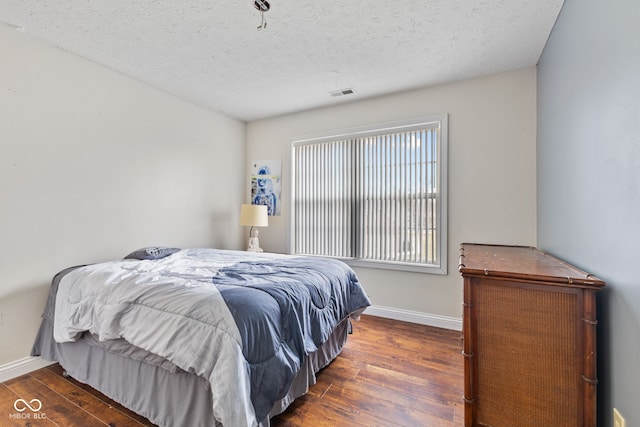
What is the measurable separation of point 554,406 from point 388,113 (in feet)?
9.25

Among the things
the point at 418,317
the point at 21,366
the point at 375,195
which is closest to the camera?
the point at 21,366

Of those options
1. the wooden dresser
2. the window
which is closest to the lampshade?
the window

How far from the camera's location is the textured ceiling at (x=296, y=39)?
6.07ft

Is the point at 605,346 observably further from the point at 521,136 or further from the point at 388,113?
the point at 388,113

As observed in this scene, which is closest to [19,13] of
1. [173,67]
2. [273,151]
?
[173,67]

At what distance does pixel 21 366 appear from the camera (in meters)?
2.04

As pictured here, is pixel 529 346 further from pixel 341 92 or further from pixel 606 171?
pixel 341 92

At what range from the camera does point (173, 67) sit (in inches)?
102

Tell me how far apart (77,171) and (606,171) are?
11.4ft

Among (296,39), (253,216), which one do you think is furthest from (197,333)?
(253,216)

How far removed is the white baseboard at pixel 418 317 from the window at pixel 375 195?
48cm

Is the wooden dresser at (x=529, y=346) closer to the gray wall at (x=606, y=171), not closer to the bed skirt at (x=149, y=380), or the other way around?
the gray wall at (x=606, y=171)

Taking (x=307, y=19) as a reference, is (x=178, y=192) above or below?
below

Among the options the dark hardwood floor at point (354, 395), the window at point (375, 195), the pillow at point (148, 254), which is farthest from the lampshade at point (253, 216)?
the dark hardwood floor at point (354, 395)
